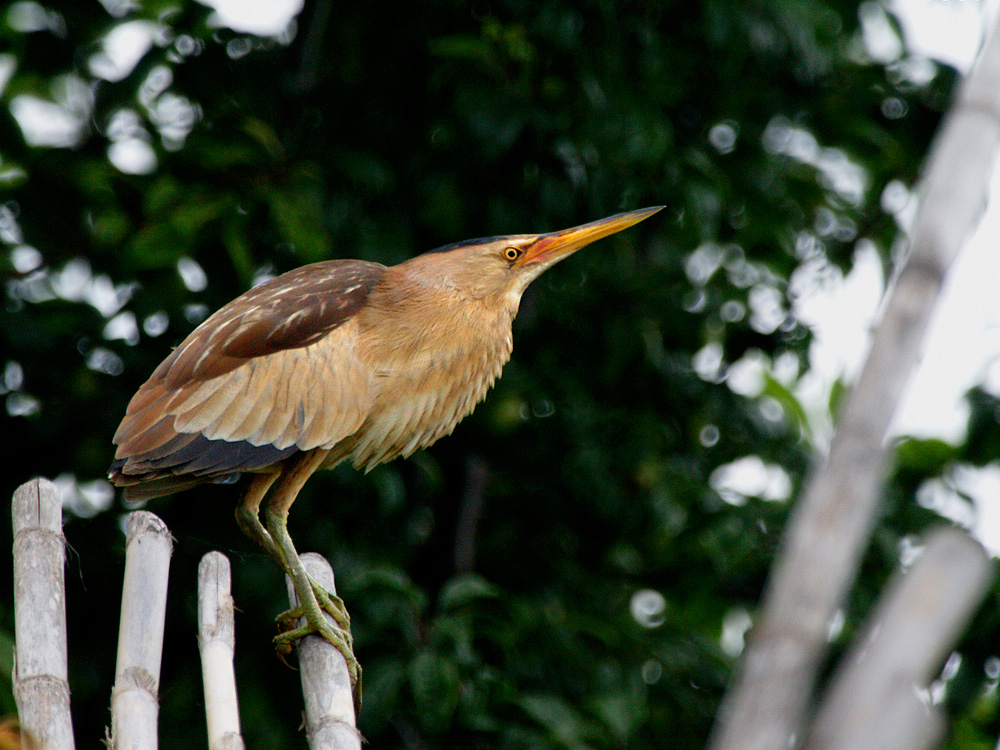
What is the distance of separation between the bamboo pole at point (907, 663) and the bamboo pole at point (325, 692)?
37.7 inches

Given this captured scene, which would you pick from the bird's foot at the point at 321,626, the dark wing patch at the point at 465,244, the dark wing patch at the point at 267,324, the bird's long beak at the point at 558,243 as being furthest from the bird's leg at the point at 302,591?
the bird's long beak at the point at 558,243

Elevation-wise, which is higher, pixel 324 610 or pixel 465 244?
pixel 465 244

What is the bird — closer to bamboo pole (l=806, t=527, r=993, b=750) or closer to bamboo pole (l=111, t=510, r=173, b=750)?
bamboo pole (l=111, t=510, r=173, b=750)

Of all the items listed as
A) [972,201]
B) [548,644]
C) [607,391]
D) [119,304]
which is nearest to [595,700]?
[548,644]

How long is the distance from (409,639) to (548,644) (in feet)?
1.24

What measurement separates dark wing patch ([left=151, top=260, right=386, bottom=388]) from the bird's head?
154mm

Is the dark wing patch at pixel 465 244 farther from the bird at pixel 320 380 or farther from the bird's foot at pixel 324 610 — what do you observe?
the bird's foot at pixel 324 610

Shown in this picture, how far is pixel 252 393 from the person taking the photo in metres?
1.89

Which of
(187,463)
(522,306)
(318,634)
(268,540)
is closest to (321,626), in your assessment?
(318,634)

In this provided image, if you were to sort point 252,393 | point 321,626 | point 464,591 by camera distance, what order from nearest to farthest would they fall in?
point 321,626 → point 252,393 → point 464,591

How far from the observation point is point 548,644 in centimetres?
248

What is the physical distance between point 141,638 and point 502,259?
1056 millimetres

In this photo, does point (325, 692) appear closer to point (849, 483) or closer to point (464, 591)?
point (464, 591)

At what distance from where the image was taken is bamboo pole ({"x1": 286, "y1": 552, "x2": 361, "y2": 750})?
1366 millimetres
